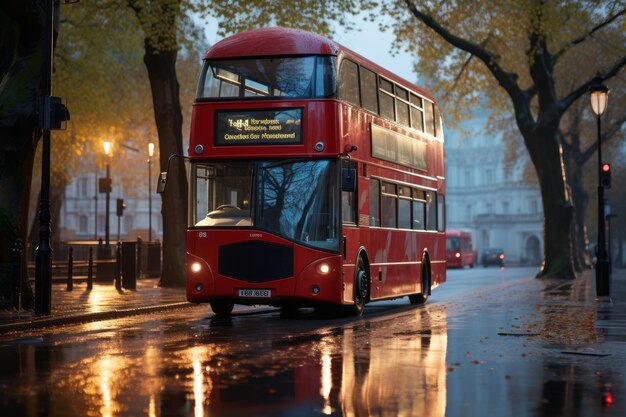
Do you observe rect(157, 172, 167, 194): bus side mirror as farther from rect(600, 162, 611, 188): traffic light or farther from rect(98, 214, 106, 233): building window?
rect(98, 214, 106, 233): building window

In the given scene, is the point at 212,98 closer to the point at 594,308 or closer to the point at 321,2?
the point at 594,308

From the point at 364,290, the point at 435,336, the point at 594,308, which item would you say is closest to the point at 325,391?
the point at 435,336

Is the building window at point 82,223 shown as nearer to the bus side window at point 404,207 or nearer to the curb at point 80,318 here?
the curb at point 80,318

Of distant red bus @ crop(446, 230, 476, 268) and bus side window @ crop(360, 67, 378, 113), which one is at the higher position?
bus side window @ crop(360, 67, 378, 113)

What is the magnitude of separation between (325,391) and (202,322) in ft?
31.9

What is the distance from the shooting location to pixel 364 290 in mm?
21328

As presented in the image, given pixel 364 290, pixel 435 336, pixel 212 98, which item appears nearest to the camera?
pixel 435 336

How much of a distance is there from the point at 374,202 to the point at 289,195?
3.18 meters

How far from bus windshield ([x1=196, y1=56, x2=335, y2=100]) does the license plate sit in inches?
122

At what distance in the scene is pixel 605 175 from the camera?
2800 centimetres

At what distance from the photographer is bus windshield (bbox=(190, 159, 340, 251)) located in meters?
19.2

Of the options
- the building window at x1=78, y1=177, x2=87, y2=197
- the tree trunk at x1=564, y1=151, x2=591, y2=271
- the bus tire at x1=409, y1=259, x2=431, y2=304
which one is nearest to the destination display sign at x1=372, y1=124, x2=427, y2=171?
the bus tire at x1=409, y1=259, x2=431, y2=304

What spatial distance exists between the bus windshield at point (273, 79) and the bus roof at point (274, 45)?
11 cm

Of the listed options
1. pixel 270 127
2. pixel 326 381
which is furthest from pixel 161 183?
pixel 326 381
